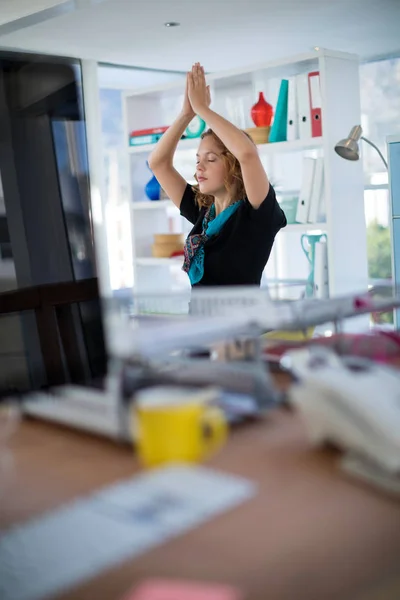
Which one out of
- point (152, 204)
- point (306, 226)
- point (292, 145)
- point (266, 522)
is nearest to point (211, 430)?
point (266, 522)

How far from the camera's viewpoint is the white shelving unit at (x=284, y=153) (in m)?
3.91

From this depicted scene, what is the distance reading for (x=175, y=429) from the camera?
1.11m

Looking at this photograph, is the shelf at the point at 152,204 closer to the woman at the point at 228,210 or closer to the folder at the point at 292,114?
the folder at the point at 292,114

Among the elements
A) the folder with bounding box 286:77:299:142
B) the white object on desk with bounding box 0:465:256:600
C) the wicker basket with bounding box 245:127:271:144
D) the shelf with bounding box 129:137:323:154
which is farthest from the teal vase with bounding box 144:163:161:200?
the white object on desk with bounding box 0:465:256:600

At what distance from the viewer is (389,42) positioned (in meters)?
5.21

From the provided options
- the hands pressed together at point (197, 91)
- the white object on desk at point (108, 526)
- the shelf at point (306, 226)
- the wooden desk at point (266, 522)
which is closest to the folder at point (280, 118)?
the shelf at point (306, 226)

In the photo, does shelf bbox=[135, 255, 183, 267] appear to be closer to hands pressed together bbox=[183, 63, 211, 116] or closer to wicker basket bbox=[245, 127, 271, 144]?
wicker basket bbox=[245, 127, 271, 144]

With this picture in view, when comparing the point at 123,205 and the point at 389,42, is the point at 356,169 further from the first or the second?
the point at 123,205

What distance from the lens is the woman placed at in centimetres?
259

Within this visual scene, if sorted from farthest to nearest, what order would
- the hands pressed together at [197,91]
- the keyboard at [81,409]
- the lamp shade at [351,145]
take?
1. the lamp shade at [351,145]
2. the hands pressed together at [197,91]
3. the keyboard at [81,409]

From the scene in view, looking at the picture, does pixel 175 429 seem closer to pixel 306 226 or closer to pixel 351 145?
pixel 351 145

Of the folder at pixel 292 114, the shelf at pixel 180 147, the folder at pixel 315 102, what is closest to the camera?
the folder at pixel 315 102

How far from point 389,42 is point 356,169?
159 centimetres

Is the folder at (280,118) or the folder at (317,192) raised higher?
the folder at (280,118)
